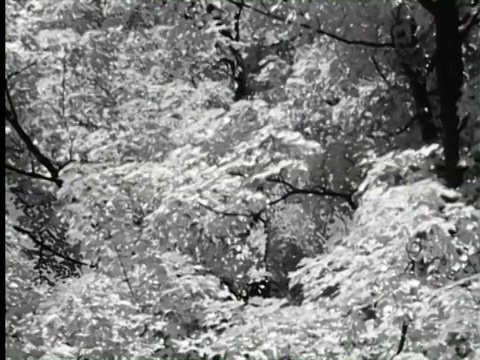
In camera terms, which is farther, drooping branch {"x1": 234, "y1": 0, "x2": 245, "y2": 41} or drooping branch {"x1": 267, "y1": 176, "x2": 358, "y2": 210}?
drooping branch {"x1": 234, "y1": 0, "x2": 245, "y2": 41}

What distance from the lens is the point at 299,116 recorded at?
7918mm

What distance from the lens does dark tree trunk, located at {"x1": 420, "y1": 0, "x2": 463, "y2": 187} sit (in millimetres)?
6590

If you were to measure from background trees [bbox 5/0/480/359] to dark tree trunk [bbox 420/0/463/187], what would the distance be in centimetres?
2

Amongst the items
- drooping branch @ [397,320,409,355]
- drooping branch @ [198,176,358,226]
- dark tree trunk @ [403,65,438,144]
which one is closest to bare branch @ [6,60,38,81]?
drooping branch @ [198,176,358,226]

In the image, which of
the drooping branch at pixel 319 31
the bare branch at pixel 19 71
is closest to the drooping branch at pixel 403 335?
the drooping branch at pixel 319 31

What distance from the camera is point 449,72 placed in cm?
688

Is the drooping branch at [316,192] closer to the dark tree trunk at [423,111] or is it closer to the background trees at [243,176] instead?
the background trees at [243,176]

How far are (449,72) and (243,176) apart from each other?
219 cm

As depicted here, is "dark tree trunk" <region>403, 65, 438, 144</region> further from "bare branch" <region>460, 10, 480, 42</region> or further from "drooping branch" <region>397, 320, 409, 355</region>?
"drooping branch" <region>397, 320, 409, 355</region>

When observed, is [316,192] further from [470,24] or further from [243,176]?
[470,24]

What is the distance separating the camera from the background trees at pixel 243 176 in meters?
5.63

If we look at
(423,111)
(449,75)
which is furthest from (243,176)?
(449,75)

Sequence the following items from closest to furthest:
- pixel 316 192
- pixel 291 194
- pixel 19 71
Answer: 1. pixel 316 192
2. pixel 291 194
3. pixel 19 71

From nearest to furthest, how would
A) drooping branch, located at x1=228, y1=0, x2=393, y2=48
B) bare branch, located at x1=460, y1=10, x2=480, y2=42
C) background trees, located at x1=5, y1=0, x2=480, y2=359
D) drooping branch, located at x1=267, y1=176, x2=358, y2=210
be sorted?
background trees, located at x1=5, y1=0, x2=480, y2=359
bare branch, located at x1=460, y1=10, x2=480, y2=42
drooping branch, located at x1=228, y1=0, x2=393, y2=48
drooping branch, located at x1=267, y1=176, x2=358, y2=210
